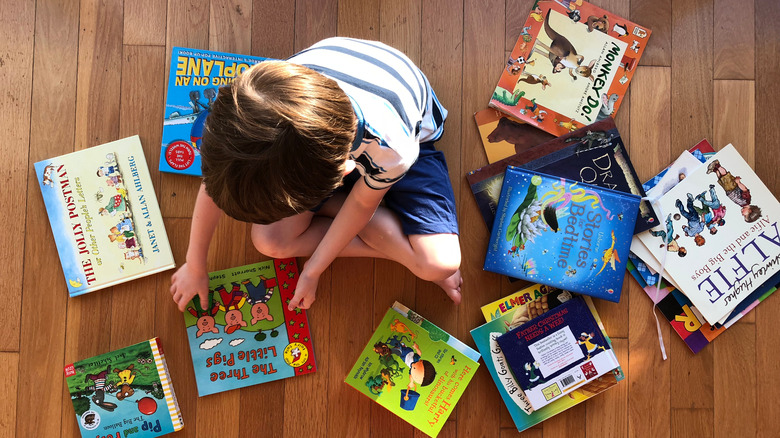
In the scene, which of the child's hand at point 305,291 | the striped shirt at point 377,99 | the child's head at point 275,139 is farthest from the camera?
the child's hand at point 305,291

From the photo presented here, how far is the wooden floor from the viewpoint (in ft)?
3.38

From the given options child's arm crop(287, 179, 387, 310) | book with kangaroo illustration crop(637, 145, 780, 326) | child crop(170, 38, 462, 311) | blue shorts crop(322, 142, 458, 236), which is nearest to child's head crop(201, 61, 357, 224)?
child crop(170, 38, 462, 311)

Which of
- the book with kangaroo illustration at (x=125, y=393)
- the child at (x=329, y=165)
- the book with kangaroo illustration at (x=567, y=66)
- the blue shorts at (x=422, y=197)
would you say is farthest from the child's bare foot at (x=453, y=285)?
the book with kangaroo illustration at (x=125, y=393)

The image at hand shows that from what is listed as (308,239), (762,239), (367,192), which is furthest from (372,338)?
(762,239)

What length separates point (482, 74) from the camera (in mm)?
1056

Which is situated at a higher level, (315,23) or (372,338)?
(315,23)

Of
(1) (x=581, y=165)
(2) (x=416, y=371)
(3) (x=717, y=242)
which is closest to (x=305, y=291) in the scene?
(2) (x=416, y=371)

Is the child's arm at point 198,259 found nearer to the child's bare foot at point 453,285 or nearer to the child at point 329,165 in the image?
the child at point 329,165

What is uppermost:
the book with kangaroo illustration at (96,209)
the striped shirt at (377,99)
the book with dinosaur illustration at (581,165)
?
the striped shirt at (377,99)

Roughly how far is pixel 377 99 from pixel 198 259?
45 centimetres

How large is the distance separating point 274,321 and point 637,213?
2.31 feet

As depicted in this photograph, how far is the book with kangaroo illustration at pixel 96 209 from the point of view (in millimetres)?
1016

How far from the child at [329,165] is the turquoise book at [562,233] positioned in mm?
120

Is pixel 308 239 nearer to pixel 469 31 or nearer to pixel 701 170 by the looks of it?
pixel 469 31
